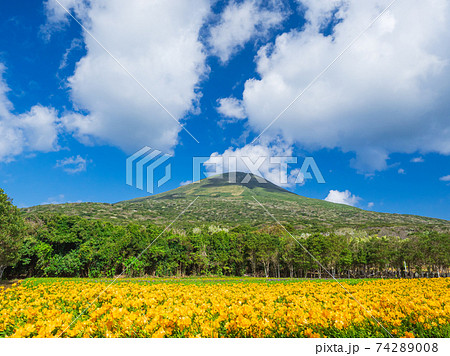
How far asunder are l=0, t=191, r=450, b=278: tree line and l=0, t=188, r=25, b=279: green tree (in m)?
10.7

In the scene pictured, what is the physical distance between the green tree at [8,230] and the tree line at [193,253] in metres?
10.7

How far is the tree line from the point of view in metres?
43.9

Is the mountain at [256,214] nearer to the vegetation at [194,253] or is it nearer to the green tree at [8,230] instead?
the vegetation at [194,253]

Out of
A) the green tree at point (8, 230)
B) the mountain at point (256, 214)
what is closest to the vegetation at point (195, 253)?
the green tree at point (8, 230)

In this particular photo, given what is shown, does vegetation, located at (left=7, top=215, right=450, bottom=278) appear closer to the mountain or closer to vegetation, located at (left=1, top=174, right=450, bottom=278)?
vegetation, located at (left=1, top=174, right=450, bottom=278)

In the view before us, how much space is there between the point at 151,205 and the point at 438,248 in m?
114

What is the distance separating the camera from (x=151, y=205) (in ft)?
420

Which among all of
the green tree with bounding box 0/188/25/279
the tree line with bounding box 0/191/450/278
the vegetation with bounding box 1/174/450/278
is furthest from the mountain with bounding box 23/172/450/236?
the green tree with bounding box 0/188/25/279

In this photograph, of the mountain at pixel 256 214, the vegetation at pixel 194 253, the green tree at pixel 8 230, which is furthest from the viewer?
the mountain at pixel 256 214

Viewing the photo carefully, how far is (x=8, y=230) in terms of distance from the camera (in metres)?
27.1

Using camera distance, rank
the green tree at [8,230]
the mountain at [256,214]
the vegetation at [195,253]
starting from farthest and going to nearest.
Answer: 1. the mountain at [256,214]
2. the vegetation at [195,253]
3. the green tree at [8,230]

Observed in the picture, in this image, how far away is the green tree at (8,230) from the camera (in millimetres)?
26562

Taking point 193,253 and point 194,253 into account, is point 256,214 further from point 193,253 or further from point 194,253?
point 193,253
